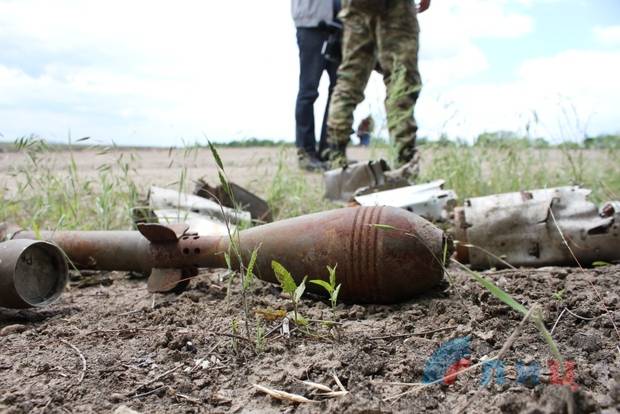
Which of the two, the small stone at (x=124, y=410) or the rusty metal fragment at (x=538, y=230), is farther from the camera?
the rusty metal fragment at (x=538, y=230)

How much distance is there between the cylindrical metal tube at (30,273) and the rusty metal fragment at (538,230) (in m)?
1.39

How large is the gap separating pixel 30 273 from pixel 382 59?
12.1ft


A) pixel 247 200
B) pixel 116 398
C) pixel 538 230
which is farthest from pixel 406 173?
pixel 116 398

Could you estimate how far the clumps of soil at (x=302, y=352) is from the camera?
1.18 meters

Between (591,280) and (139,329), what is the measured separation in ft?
4.51

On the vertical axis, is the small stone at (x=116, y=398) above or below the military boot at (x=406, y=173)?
below

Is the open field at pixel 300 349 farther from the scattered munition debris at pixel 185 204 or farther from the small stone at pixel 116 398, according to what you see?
the scattered munition debris at pixel 185 204

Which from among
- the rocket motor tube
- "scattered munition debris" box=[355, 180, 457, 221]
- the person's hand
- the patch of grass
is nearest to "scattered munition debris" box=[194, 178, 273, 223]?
the patch of grass

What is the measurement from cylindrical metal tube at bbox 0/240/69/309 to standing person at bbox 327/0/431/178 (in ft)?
Answer: 9.06

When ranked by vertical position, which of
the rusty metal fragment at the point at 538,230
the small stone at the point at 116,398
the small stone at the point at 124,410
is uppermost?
the rusty metal fragment at the point at 538,230

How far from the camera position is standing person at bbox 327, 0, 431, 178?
475cm

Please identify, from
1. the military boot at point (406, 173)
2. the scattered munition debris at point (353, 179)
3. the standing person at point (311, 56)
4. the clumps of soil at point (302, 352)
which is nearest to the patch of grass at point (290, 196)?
the scattered munition debris at point (353, 179)

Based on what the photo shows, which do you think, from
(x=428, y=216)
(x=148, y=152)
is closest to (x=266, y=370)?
(x=428, y=216)

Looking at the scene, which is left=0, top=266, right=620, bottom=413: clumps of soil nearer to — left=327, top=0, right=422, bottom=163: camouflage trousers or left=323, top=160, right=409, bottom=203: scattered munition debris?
left=323, top=160, right=409, bottom=203: scattered munition debris
